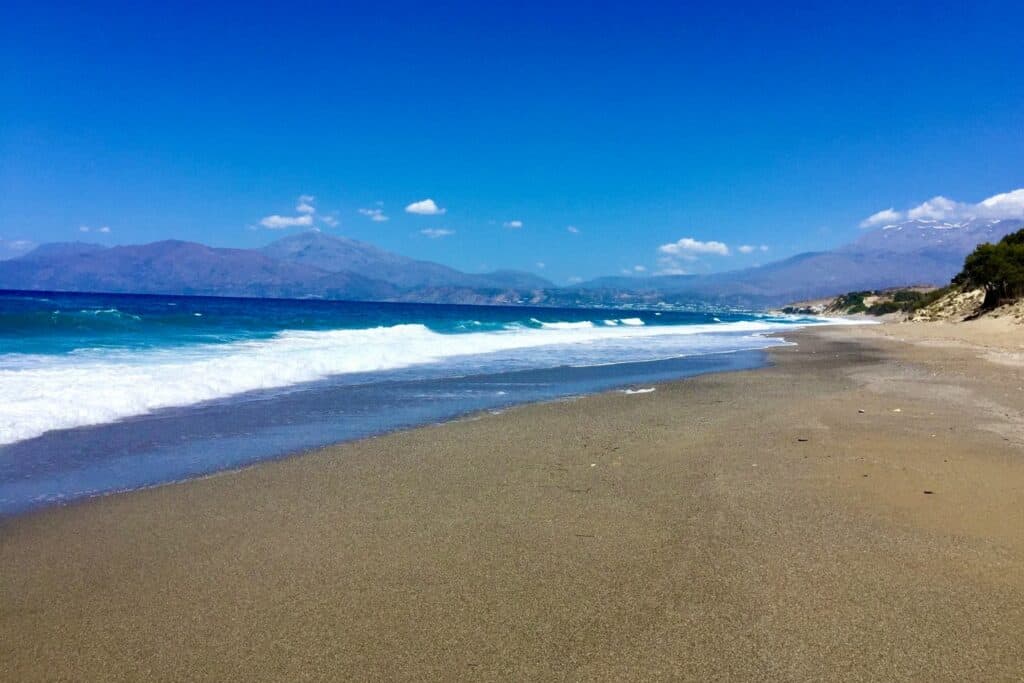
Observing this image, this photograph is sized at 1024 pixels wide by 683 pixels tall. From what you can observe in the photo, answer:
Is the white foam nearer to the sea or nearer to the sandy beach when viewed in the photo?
the sea

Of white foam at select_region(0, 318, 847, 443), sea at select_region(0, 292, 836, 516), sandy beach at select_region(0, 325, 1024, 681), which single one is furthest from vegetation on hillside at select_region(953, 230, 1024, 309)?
sandy beach at select_region(0, 325, 1024, 681)

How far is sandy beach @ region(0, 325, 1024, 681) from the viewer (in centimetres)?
335

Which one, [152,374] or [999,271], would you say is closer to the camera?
[152,374]

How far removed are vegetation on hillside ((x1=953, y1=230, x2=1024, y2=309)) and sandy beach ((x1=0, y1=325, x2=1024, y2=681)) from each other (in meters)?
45.9

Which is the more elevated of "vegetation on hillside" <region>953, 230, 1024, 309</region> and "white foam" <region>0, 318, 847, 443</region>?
"vegetation on hillside" <region>953, 230, 1024, 309</region>

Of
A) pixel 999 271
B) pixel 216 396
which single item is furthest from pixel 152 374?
pixel 999 271

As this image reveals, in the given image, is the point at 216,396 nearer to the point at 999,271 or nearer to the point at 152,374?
the point at 152,374

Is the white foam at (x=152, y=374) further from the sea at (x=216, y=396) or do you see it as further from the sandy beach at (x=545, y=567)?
the sandy beach at (x=545, y=567)

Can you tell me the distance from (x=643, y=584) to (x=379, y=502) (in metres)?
2.82

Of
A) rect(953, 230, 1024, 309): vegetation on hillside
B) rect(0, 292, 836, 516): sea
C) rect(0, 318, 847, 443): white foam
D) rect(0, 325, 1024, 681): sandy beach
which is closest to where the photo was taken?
rect(0, 325, 1024, 681): sandy beach

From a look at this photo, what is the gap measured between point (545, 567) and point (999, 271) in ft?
175

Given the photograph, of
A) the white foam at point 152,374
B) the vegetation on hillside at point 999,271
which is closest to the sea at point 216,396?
the white foam at point 152,374

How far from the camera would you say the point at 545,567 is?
14.7ft

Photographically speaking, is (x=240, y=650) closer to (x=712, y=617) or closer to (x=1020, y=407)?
(x=712, y=617)
